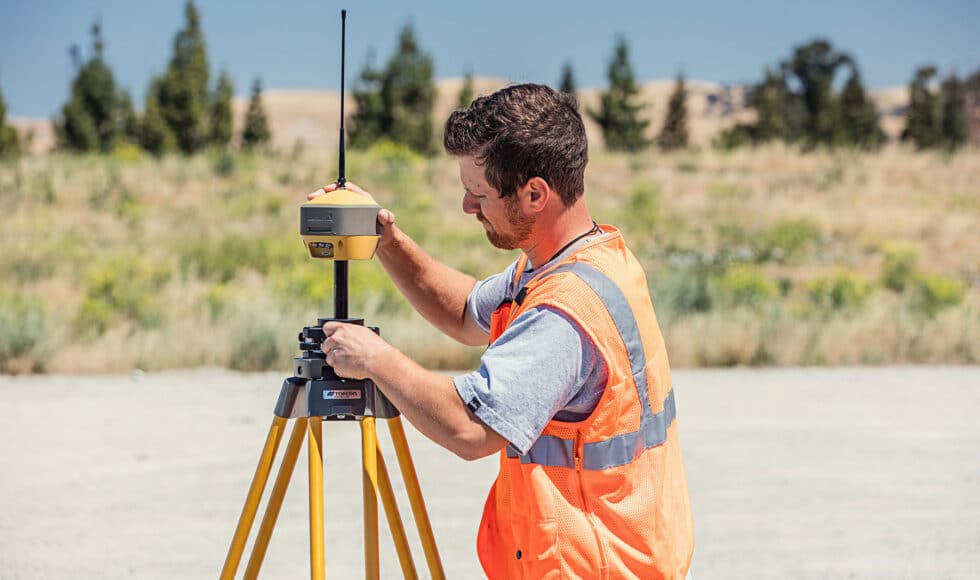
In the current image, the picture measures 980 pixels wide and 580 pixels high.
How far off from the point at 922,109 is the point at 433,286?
47649 mm

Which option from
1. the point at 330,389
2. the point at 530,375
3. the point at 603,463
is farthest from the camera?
the point at 330,389

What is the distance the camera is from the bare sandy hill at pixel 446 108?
3819 inches

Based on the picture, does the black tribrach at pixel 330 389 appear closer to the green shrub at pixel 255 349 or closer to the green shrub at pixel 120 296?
the green shrub at pixel 255 349

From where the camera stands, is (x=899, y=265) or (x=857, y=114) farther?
(x=857, y=114)

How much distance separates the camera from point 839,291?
50.6 feet

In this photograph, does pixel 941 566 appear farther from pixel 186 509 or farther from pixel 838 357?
pixel 838 357

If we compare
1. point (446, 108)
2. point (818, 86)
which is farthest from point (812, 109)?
point (446, 108)

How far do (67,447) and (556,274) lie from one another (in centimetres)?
542

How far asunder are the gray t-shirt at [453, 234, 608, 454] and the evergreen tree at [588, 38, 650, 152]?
1639 inches

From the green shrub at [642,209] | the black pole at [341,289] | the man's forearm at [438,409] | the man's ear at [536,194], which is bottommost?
the green shrub at [642,209]

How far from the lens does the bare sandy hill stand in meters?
97.0

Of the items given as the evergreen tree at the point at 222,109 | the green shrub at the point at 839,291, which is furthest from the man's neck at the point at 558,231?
the evergreen tree at the point at 222,109

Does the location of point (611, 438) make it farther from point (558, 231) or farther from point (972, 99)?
point (972, 99)

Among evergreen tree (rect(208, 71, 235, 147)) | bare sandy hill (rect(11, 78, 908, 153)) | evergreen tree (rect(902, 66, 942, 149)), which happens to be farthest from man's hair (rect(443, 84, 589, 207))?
bare sandy hill (rect(11, 78, 908, 153))
